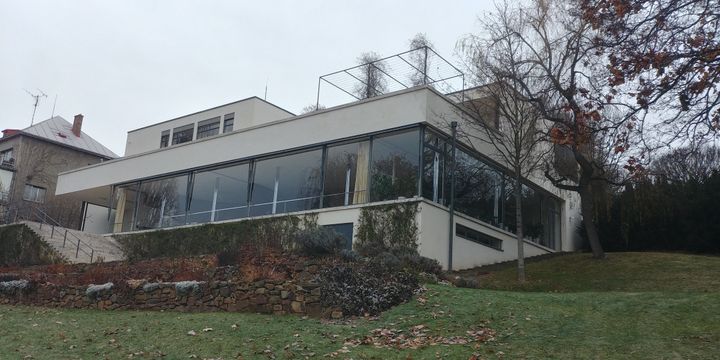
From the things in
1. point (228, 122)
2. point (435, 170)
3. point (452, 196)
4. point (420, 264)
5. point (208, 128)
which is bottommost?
point (420, 264)

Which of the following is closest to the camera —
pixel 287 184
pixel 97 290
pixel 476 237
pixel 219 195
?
pixel 97 290

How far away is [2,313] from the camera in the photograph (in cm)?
1491

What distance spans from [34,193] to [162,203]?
23.4 metres

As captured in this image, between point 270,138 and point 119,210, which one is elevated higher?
point 270,138

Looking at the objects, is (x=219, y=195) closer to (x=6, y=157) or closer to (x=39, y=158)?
(x=39, y=158)

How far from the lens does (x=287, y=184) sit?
24.1m

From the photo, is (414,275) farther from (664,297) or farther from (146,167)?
(146,167)

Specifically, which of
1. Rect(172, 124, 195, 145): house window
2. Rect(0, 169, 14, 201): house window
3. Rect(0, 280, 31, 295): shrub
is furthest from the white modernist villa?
Rect(0, 169, 14, 201): house window

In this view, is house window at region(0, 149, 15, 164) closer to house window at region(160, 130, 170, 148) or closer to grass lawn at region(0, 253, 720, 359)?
house window at region(160, 130, 170, 148)

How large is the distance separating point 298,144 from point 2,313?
11482 millimetres

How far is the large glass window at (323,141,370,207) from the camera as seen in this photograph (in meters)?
21.5

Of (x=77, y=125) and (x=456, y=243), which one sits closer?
(x=456, y=243)

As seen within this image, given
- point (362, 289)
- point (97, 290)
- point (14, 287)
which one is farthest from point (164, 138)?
point (362, 289)

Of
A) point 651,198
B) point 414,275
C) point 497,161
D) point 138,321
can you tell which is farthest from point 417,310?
point 651,198
